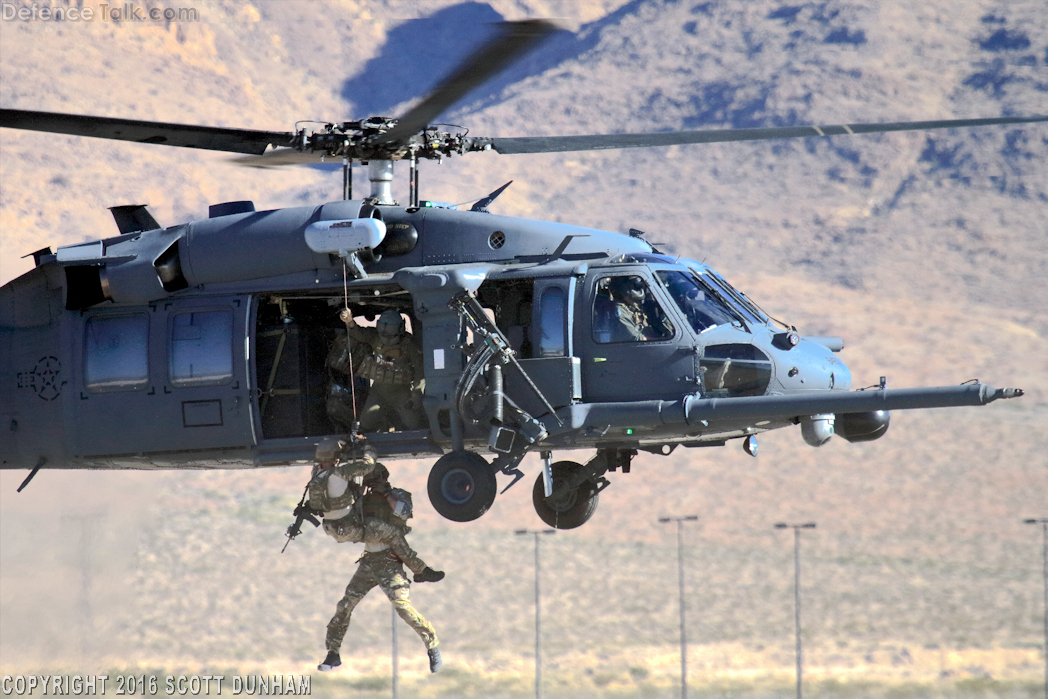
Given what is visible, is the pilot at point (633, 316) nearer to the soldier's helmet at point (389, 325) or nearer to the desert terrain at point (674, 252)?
the soldier's helmet at point (389, 325)

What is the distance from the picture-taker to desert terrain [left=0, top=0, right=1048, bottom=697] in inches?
1845

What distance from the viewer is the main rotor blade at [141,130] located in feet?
46.0

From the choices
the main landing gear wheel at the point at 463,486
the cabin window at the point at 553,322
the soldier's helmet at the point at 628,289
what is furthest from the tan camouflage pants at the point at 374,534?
the soldier's helmet at the point at 628,289

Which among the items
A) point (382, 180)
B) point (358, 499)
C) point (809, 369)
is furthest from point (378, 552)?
point (809, 369)

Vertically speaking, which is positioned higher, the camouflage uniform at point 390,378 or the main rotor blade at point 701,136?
the main rotor blade at point 701,136

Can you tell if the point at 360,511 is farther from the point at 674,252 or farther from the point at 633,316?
the point at 674,252

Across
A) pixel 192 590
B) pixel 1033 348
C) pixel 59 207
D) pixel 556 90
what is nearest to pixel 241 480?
pixel 192 590

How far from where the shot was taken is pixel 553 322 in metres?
14.4

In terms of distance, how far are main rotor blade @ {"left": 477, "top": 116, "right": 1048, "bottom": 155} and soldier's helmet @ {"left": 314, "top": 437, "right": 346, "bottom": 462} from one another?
3180mm

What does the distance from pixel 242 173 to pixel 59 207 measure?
10822 millimetres

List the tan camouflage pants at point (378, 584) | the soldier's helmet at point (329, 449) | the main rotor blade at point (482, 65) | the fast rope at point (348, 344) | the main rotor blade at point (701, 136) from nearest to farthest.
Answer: the main rotor blade at point (482, 65)
the main rotor blade at point (701, 136)
the fast rope at point (348, 344)
the soldier's helmet at point (329, 449)
the tan camouflage pants at point (378, 584)

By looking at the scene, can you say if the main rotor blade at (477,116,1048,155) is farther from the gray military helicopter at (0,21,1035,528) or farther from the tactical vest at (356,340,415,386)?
the tactical vest at (356,340,415,386)

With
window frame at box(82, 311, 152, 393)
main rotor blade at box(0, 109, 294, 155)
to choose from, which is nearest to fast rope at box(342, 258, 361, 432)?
main rotor blade at box(0, 109, 294, 155)

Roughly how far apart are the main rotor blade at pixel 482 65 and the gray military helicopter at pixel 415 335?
0.33 feet
